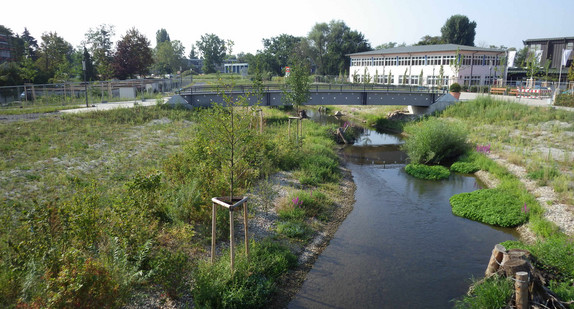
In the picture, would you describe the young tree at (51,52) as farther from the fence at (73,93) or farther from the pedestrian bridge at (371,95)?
the pedestrian bridge at (371,95)

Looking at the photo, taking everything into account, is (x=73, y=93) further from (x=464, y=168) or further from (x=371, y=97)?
(x=464, y=168)

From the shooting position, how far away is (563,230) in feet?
40.8

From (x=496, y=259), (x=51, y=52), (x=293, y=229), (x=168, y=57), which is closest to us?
(x=496, y=259)

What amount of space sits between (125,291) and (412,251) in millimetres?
8541

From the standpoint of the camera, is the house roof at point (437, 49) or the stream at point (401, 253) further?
the house roof at point (437, 49)

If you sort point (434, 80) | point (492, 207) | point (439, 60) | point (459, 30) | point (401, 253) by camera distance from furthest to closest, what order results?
point (459, 30) → point (434, 80) → point (439, 60) → point (492, 207) → point (401, 253)

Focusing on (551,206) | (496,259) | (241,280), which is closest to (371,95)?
(551,206)

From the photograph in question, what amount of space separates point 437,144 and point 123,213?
19164 mm

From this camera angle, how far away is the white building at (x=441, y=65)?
55.2 meters

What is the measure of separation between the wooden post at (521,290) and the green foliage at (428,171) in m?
12.9

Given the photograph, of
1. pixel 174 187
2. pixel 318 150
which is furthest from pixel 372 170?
pixel 174 187

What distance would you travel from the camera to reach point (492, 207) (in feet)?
48.9

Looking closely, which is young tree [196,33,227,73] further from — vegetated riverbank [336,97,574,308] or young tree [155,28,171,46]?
vegetated riverbank [336,97,574,308]

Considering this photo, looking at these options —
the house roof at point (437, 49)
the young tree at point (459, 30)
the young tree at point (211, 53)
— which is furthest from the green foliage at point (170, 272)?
the young tree at point (211, 53)
